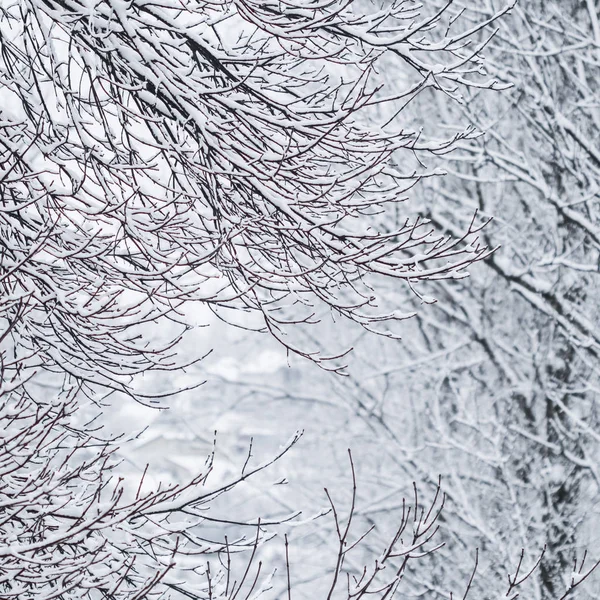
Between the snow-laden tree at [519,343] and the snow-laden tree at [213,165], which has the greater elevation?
the snow-laden tree at [519,343]

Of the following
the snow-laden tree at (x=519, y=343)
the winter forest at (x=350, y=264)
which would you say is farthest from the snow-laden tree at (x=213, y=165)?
the snow-laden tree at (x=519, y=343)

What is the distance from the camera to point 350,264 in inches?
138

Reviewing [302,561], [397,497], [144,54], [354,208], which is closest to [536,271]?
[397,497]

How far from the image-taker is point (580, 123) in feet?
25.4

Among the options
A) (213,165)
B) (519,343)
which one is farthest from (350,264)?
(519,343)

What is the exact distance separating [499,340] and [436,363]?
732mm

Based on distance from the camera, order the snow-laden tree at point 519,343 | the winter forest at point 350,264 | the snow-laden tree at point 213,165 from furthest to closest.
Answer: the snow-laden tree at point 519,343 → the winter forest at point 350,264 → the snow-laden tree at point 213,165

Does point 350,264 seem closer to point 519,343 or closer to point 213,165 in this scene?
point 213,165

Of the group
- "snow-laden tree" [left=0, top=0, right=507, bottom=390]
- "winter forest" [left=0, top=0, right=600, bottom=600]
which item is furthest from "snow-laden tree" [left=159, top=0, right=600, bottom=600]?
"snow-laden tree" [left=0, top=0, right=507, bottom=390]

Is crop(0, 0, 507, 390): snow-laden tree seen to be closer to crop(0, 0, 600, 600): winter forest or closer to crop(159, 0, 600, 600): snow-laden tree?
crop(0, 0, 600, 600): winter forest

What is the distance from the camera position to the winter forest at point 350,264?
128 inches

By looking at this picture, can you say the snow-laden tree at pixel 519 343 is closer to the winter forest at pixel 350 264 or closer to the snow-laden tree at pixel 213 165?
the winter forest at pixel 350 264

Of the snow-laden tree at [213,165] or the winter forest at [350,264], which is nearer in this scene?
the snow-laden tree at [213,165]

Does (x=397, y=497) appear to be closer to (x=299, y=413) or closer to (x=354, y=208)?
(x=299, y=413)
